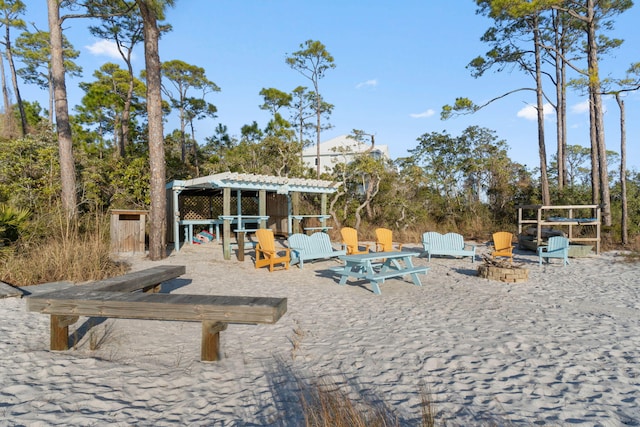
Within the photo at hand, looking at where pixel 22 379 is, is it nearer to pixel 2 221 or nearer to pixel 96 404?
pixel 96 404

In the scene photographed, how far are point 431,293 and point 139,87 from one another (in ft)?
67.6

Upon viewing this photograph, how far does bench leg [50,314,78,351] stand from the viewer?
3275 millimetres

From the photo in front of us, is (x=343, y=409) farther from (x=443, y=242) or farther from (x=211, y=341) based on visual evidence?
(x=443, y=242)

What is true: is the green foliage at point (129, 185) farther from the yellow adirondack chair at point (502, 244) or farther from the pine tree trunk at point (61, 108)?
the yellow adirondack chair at point (502, 244)

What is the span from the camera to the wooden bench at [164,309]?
288 cm

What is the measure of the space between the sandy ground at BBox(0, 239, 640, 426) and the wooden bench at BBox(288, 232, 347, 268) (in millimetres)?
2586

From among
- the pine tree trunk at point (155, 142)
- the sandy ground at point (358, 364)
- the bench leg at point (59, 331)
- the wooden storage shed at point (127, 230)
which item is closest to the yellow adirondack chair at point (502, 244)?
the sandy ground at point (358, 364)

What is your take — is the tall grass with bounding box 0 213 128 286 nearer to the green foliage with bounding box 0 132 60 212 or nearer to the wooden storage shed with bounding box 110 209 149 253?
the wooden storage shed with bounding box 110 209 149 253

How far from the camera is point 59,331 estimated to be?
3297 mm

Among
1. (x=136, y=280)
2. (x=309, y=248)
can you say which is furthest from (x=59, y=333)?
(x=309, y=248)

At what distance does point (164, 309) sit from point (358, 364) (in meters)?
1.64

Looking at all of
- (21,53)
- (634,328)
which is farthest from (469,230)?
(21,53)

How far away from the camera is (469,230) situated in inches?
589

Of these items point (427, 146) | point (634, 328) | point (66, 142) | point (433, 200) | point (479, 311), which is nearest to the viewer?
point (634, 328)
